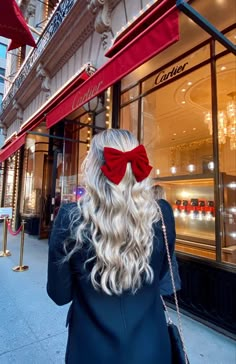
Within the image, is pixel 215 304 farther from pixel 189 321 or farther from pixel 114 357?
pixel 114 357

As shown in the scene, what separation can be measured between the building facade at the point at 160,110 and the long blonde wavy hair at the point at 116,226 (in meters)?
0.54

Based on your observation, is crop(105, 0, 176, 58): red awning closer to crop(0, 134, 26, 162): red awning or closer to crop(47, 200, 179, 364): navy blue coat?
crop(47, 200, 179, 364): navy blue coat

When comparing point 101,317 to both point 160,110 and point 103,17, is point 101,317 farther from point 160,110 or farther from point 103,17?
point 103,17

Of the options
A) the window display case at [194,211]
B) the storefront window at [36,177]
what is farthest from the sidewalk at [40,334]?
the storefront window at [36,177]

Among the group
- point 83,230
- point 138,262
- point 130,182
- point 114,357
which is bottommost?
point 114,357

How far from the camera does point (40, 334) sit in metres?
3.06

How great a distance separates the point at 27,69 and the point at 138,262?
13.1 meters

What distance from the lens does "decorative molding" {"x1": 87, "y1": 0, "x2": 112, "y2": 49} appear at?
606 centimetres

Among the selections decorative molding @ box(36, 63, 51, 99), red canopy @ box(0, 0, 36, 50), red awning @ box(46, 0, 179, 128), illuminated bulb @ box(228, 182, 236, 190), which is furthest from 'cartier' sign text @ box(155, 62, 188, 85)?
decorative molding @ box(36, 63, 51, 99)

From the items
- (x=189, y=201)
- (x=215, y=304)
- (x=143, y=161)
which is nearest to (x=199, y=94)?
(x=189, y=201)

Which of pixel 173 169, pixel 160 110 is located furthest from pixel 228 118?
pixel 173 169

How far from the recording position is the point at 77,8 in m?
7.24

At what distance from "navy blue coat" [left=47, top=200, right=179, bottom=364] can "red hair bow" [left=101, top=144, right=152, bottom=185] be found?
0.94 feet

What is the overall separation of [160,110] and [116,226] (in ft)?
22.0
